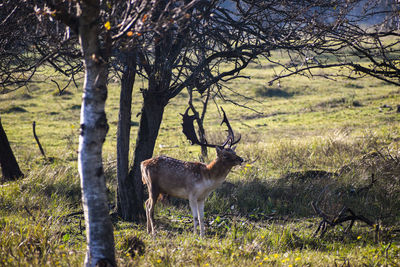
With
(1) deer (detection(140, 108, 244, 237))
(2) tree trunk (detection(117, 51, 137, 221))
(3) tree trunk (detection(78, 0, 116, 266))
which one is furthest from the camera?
(2) tree trunk (detection(117, 51, 137, 221))

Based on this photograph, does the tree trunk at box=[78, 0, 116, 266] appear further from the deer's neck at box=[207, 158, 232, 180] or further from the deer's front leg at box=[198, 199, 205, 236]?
the deer's neck at box=[207, 158, 232, 180]

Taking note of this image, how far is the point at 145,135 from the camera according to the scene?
392 inches

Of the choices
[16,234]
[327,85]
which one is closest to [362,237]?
[16,234]

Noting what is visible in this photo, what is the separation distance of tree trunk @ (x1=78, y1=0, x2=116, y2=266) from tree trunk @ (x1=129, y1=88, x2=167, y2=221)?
454cm

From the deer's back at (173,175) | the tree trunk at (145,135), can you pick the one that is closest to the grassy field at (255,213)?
the tree trunk at (145,135)

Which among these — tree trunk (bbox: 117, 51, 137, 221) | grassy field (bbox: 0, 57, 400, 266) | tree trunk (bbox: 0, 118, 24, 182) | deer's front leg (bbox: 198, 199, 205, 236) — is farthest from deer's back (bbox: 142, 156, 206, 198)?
tree trunk (bbox: 0, 118, 24, 182)

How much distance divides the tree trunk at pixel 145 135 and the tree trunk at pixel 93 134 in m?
4.54

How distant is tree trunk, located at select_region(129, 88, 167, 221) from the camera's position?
966 centimetres

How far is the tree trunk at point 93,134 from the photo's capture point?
15.8 ft

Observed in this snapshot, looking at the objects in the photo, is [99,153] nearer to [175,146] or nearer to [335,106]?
[175,146]

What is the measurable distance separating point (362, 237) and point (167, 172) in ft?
12.9

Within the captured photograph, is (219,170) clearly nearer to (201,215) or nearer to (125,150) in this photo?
(201,215)

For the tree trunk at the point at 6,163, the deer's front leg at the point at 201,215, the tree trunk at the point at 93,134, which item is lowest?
the deer's front leg at the point at 201,215

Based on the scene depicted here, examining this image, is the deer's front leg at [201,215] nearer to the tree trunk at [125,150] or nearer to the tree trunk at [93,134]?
the tree trunk at [125,150]
